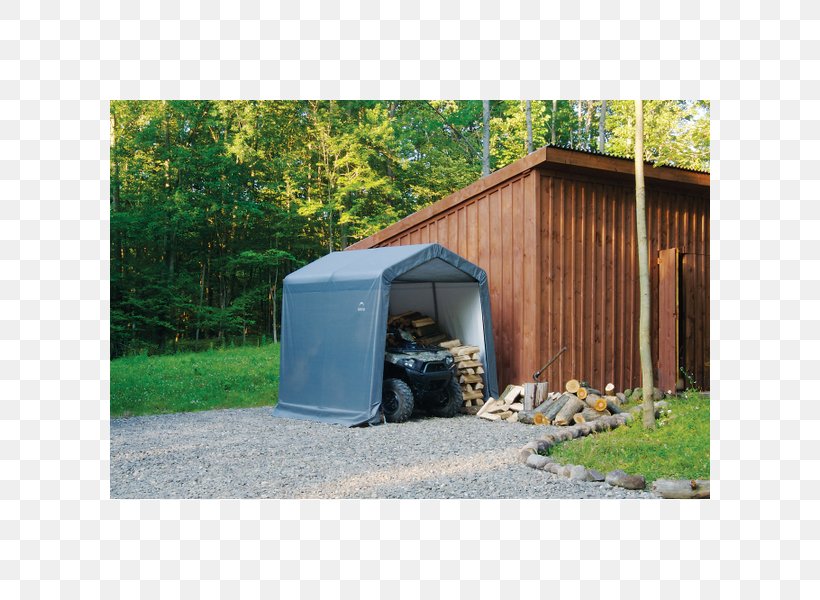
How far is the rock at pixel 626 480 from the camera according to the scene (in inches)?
225

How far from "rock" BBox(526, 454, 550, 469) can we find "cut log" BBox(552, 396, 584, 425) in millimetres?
2580

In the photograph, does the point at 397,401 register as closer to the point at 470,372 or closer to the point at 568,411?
the point at 470,372

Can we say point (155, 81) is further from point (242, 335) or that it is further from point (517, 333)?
point (242, 335)

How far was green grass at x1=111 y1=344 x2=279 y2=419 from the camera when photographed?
38.8 ft

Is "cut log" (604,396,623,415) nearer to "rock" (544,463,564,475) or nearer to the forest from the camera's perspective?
"rock" (544,463,564,475)

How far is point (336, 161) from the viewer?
20578mm

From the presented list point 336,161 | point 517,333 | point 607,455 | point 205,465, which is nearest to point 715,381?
point 607,455

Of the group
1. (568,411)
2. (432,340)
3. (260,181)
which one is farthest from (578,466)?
(260,181)

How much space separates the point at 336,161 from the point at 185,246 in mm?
5003

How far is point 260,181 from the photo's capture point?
21.9 metres

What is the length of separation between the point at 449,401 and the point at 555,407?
155 cm

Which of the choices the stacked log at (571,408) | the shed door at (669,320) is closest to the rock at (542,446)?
the stacked log at (571,408)

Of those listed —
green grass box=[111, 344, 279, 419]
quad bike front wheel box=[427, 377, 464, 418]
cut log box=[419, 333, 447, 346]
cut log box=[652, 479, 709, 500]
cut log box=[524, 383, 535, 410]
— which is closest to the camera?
cut log box=[652, 479, 709, 500]

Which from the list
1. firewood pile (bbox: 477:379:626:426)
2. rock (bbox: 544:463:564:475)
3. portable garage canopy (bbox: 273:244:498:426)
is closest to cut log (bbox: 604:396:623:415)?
firewood pile (bbox: 477:379:626:426)
